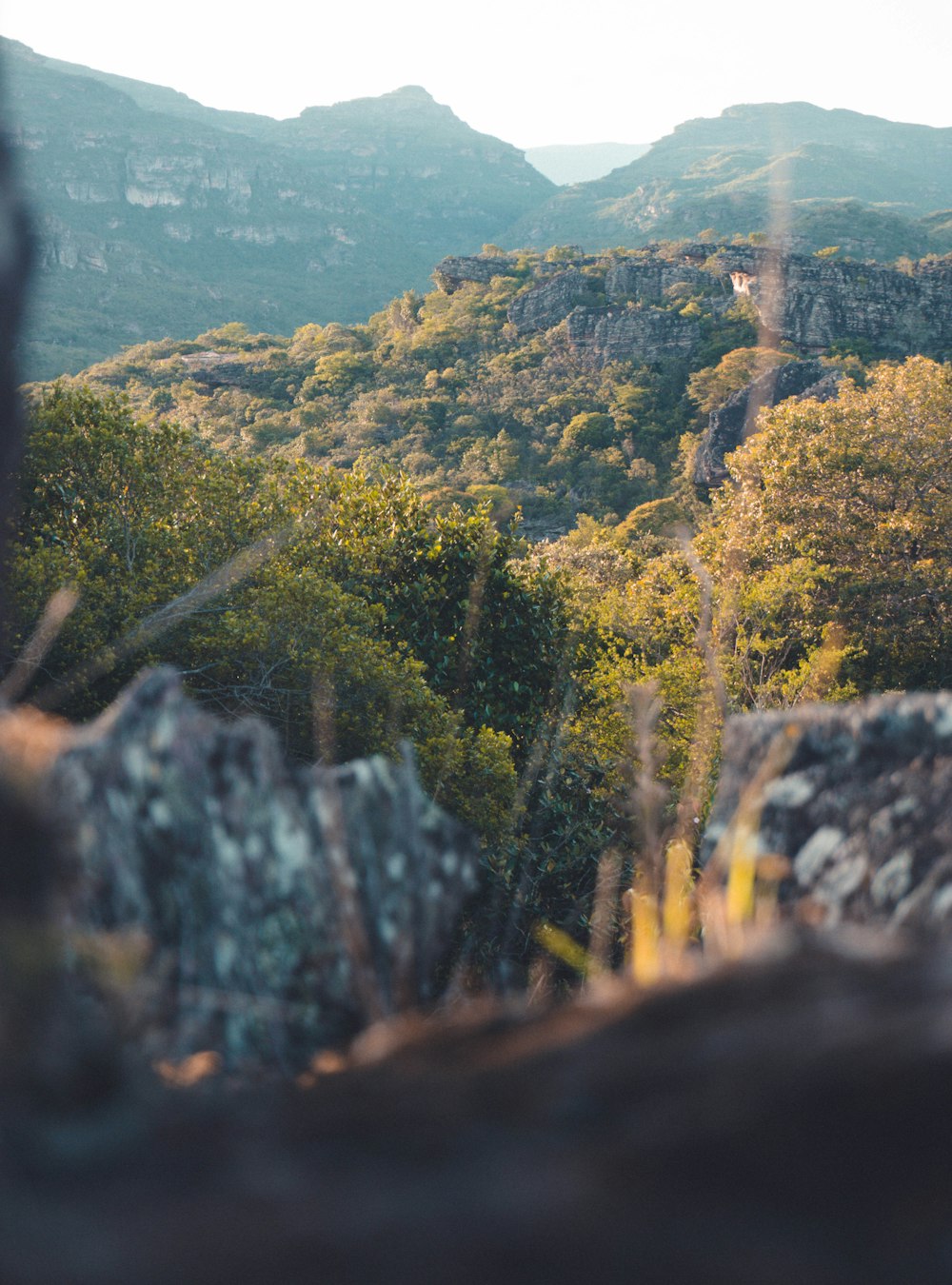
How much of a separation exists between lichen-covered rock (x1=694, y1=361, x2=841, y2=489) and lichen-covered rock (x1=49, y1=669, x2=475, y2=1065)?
4793cm

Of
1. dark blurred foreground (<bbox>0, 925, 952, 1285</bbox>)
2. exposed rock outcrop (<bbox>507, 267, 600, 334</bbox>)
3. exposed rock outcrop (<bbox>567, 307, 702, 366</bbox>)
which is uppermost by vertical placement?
exposed rock outcrop (<bbox>507, 267, 600, 334</bbox>)

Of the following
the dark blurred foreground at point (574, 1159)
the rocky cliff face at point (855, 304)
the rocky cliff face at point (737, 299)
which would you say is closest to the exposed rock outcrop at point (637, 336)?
the rocky cliff face at point (737, 299)

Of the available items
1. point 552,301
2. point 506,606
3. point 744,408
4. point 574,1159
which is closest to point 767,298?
point 552,301

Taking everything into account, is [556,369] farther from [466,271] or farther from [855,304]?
[466,271]

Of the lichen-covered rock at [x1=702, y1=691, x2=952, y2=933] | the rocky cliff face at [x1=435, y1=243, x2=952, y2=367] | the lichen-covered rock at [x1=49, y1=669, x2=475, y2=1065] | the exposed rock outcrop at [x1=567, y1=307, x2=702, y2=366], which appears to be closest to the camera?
the lichen-covered rock at [x1=49, y1=669, x2=475, y2=1065]

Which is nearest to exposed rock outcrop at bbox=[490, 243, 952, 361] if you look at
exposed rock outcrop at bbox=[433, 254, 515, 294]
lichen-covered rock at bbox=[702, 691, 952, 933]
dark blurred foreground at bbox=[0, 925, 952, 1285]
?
exposed rock outcrop at bbox=[433, 254, 515, 294]

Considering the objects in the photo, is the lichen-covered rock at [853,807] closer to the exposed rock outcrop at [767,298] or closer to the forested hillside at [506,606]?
the forested hillside at [506,606]

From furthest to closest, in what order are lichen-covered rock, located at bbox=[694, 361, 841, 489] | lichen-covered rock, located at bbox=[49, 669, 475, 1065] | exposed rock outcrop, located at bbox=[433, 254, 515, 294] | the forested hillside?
exposed rock outcrop, located at bbox=[433, 254, 515, 294], lichen-covered rock, located at bbox=[694, 361, 841, 489], the forested hillside, lichen-covered rock, located at bbox=[49, 669, 475, 1065]

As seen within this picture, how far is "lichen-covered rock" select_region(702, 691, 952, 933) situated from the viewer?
6.92 feet

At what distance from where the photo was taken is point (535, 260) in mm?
102938

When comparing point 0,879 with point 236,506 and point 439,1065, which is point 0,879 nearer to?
point 439,1065

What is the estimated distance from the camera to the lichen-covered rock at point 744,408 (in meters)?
48.0

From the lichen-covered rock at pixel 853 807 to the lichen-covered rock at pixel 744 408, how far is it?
47284 millimetres

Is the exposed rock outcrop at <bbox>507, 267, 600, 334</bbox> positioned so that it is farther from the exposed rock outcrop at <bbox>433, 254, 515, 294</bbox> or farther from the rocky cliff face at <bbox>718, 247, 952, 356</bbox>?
the rocky cliff face at <bbox>718, 247, 952, 356</bbox>
